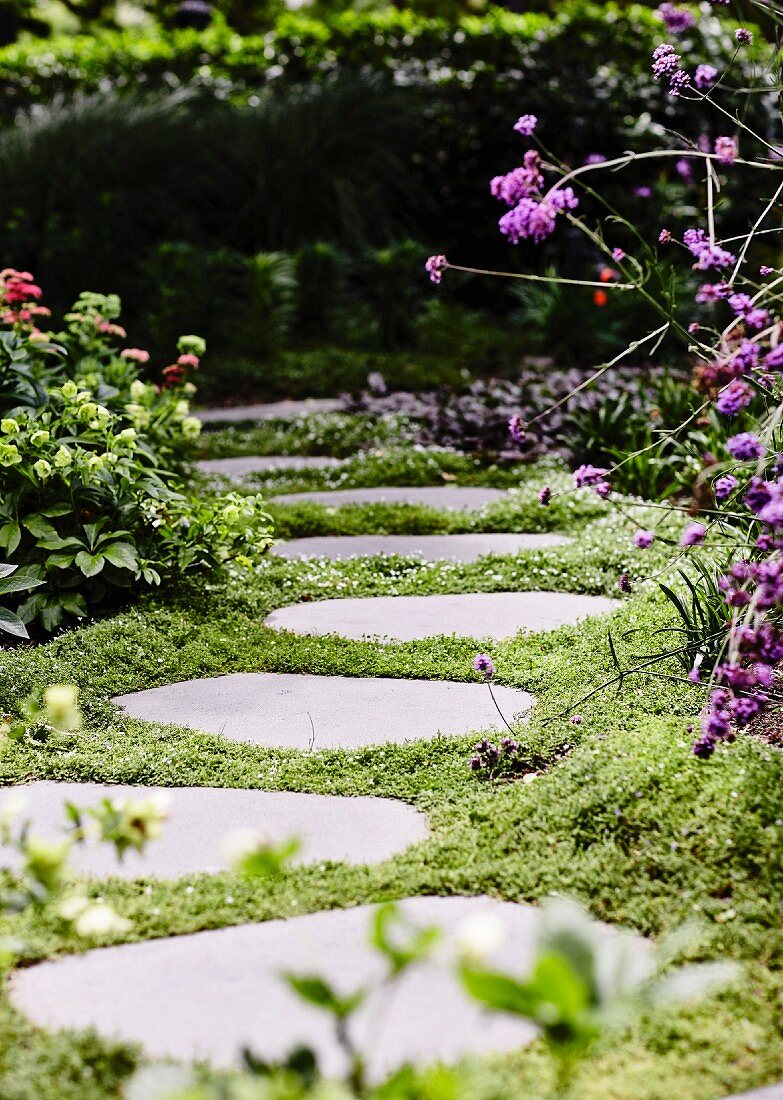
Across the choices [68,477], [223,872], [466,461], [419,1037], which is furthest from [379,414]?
[419,1037]

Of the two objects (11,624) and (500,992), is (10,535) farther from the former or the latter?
(500,992)

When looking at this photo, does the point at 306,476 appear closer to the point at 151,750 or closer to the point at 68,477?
the point at 68,477

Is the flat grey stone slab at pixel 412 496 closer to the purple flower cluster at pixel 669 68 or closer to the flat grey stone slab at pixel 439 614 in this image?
the flat grey stone slab at pixel 439 614

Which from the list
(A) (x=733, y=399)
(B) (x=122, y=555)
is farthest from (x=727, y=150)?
(B) (x=122, y=555)

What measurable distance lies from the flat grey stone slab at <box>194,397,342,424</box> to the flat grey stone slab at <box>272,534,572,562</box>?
204 cm

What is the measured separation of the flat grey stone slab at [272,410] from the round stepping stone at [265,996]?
14.5 ft

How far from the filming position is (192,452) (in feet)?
17.3

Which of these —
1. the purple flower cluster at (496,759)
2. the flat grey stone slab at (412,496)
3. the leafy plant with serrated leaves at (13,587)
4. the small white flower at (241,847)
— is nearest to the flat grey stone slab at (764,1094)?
the small white flower at (241,847)

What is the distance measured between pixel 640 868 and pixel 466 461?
10.8 ft

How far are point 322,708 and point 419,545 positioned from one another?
1397mm

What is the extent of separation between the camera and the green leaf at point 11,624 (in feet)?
9.10

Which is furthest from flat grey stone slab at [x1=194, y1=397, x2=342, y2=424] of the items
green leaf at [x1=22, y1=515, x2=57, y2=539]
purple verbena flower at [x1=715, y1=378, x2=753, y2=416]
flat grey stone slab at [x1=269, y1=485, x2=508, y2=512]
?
purple verbena flower at [x1=715, y1=378, x2=753, y2=416]

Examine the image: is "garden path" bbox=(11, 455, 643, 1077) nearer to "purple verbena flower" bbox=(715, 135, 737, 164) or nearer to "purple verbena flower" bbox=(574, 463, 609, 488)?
"purple verbena flower" bbox=(574, 463, 609, 488)

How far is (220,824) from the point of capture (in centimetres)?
207
